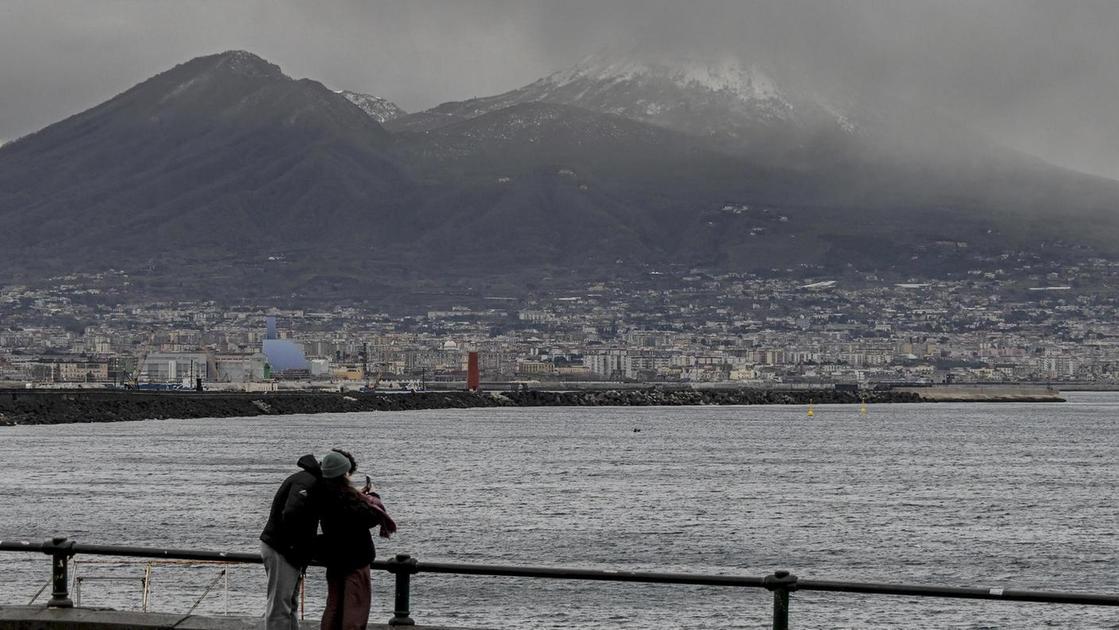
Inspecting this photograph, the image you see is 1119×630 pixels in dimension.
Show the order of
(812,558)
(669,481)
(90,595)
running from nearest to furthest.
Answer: (90,595)
(812,558)
(669,481)

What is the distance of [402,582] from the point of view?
14.1 metres

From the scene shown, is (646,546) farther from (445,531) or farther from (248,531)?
(248,531)

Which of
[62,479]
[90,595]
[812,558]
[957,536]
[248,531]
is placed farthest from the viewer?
[62,479]

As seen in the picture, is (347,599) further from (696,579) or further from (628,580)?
(696,579)

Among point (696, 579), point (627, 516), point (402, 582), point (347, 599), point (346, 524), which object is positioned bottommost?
point (627, 516)

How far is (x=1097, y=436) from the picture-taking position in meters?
119

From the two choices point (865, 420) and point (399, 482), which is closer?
point (399, 482)

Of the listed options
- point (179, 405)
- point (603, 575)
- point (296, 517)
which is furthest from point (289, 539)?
point (179, 405)

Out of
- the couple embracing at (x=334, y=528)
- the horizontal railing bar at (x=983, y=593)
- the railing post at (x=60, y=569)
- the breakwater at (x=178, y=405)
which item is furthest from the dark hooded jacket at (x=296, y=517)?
the breakwater at (x=178, y=405)

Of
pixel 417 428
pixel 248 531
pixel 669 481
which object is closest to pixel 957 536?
pixel 248 531

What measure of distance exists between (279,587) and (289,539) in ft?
1.61

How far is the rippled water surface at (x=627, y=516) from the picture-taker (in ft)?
101

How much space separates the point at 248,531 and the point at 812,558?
12.9m

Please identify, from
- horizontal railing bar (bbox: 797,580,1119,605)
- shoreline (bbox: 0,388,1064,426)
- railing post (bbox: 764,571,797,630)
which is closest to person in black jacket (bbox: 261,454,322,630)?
railing post (bbox: 764,571,797,630)
